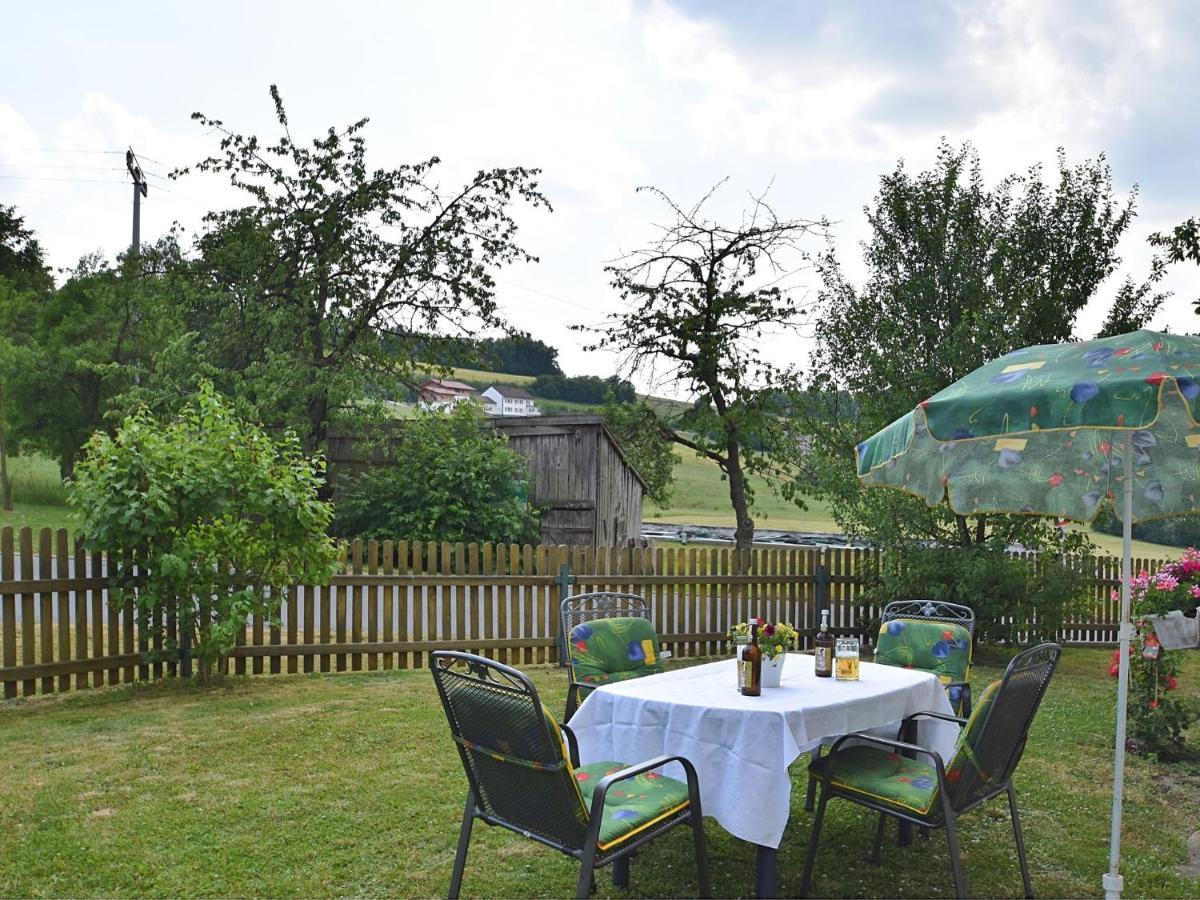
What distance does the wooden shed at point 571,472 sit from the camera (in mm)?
14133

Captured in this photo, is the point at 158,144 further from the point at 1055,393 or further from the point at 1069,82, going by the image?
the point at 1055,393

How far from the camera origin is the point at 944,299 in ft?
40.5

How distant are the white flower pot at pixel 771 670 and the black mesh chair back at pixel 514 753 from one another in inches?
51.2

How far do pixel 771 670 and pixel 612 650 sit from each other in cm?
114

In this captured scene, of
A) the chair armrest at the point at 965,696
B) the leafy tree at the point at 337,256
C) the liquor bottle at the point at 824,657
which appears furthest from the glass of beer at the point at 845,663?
the leafy tree at the point at 337,256

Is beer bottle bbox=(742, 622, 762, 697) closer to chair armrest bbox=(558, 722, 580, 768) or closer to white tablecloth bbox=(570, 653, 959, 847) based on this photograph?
white tablecloth bbox=(570, 653, 959, 847)

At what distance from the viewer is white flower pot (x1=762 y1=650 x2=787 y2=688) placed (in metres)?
4.27

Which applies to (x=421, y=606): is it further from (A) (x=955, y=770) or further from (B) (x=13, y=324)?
(B) (x=13, y=324)

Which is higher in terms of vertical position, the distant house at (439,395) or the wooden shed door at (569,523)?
the distant house at (439,395)

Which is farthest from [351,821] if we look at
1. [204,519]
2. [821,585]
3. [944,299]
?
[944,299]

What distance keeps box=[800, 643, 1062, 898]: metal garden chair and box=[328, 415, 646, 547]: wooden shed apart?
32.7ft

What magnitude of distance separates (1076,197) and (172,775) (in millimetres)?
13425

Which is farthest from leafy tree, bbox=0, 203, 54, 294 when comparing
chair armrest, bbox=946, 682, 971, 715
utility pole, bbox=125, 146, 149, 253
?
chair armrest, bbox=946, 682, 971, 715

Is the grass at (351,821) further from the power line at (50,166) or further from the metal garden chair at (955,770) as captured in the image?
the power line at (50,166)
